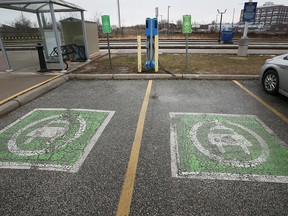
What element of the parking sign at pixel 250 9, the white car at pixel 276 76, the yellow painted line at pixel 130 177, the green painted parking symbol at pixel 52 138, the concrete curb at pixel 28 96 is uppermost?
the parking sign at pixel 250 9

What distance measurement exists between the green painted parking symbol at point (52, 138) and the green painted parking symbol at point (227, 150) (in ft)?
4.82

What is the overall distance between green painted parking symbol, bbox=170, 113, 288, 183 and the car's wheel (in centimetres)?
190

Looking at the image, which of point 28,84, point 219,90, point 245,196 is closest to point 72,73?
point 28,84

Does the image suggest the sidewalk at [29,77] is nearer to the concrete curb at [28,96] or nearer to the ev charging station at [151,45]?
the concrete curb at [28,96]

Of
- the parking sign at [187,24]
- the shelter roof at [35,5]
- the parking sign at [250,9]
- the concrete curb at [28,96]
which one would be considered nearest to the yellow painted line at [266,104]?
the parking sign at [187,24]

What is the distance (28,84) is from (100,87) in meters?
2.25

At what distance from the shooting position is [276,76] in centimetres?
536

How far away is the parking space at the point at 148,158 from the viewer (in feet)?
7.34

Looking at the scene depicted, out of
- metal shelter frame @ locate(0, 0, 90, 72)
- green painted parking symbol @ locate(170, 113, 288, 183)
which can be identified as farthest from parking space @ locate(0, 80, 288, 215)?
metal shelter frame @ locate(0, 0, 90, 72)

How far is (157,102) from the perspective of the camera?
519cm

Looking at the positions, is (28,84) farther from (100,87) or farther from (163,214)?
(163,214)

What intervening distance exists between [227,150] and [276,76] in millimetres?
3523

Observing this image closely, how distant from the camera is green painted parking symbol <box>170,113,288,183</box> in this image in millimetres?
2650

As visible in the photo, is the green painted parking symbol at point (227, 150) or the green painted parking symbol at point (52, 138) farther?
the green painted parking symbol at point (52, 138)
